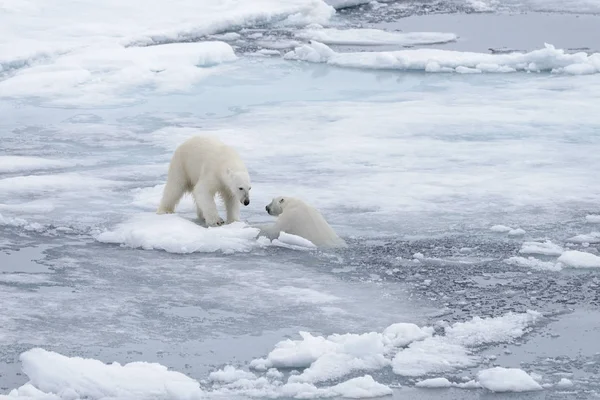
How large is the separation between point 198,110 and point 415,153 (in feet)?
8.71

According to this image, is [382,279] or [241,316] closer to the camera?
[241,316]

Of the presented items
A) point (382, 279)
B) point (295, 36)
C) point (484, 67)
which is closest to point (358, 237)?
point (382, 279)

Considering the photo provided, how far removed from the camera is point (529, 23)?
15586 mm

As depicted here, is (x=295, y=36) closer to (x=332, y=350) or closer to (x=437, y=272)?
(x=437, y=272)

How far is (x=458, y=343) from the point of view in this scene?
450 centimetres

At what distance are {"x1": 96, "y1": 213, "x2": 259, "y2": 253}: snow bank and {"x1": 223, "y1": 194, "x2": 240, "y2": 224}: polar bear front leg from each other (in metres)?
0.15

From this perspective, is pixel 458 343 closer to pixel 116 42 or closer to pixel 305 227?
pixel 305 227

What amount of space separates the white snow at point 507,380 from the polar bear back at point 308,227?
2.00m

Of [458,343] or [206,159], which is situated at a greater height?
[206,159]

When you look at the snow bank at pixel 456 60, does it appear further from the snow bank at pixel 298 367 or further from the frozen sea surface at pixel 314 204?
the snow bank at pixel 298 367

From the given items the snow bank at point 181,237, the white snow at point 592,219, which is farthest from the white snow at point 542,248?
the snow bank at point 181,237

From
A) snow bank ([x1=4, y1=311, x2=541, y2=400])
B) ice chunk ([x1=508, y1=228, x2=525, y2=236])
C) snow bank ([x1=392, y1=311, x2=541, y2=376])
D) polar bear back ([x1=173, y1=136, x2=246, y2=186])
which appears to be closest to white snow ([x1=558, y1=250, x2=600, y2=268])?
ice chunk ([x1=508, y1=228, x2=525, y2=236])

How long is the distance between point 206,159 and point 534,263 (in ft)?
6.51

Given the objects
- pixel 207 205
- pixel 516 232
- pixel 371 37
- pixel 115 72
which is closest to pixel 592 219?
pixel 516 232
